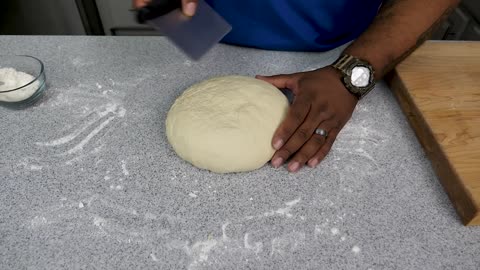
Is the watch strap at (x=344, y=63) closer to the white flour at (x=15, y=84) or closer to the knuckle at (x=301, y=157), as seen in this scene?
the knuckle at (x=301, y=157)

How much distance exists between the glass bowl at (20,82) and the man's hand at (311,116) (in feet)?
1.92

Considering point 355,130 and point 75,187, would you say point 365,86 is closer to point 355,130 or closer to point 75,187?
point 355,130

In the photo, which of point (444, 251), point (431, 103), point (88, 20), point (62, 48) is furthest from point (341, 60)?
point (88, 20)

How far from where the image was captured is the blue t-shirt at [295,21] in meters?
1.02

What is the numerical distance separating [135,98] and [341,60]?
0.54 meters

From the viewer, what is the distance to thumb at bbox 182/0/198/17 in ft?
2.50

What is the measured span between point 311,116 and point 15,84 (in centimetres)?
73

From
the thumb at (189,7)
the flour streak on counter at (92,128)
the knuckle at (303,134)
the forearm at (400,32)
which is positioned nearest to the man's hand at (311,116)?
the knuckle at (303,134)

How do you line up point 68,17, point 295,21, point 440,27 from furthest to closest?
point 68,17, point 440,27, point 295,21

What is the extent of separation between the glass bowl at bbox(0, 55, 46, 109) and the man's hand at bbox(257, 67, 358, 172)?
584 millimetres

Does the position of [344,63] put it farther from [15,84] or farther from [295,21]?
[15,84]

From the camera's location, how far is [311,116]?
2.74ft

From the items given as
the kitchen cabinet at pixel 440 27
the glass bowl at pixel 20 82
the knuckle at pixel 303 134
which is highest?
the glass bowl at pixel 20 82

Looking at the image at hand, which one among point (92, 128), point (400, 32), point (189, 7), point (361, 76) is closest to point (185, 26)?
point (189, 7)
